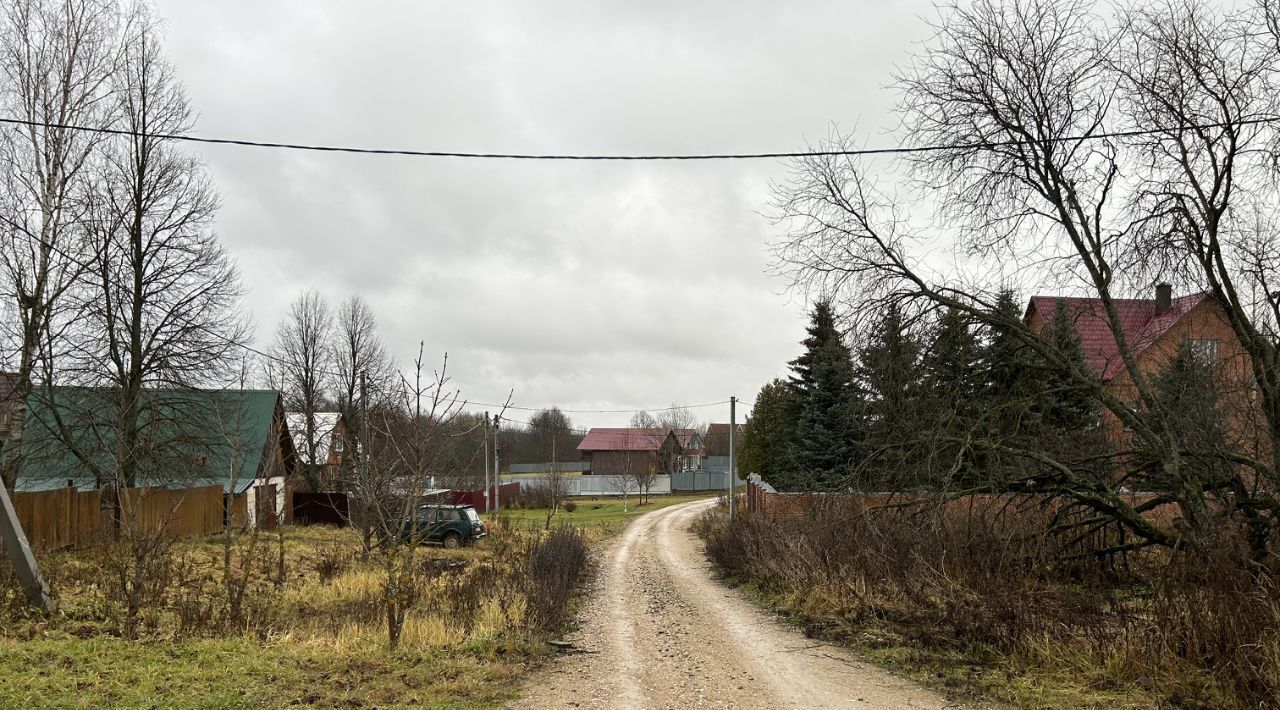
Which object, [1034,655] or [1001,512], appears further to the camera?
[1001,512]

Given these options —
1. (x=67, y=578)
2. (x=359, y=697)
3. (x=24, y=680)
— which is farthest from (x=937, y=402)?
(x=67, y=578)

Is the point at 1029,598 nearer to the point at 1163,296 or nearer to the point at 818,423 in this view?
the point at 1163,296

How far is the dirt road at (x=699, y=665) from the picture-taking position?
747cm

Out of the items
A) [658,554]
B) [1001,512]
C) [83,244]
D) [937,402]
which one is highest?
[83,244]

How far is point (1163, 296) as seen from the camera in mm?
10578

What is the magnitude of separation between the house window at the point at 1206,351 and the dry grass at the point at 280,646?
31.7 ft

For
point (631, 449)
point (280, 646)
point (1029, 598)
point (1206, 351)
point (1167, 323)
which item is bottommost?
point (280, 646)

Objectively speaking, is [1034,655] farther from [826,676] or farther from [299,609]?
[299,609]

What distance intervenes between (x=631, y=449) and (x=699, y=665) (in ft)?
254

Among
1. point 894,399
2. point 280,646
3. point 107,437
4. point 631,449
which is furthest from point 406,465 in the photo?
point 631,449

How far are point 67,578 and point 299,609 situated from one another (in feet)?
12.3

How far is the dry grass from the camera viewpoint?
7062mm

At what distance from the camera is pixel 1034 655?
790 cm

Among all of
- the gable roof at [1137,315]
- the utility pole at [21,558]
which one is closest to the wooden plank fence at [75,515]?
the utility pole at [21,558]
